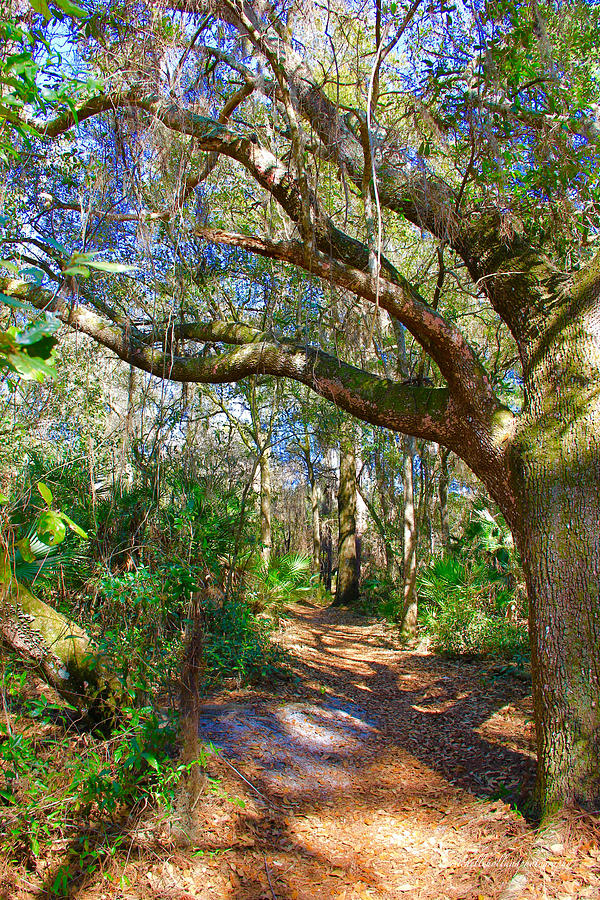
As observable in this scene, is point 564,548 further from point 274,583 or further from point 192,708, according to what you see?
point 274,583

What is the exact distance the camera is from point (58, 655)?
3.78m

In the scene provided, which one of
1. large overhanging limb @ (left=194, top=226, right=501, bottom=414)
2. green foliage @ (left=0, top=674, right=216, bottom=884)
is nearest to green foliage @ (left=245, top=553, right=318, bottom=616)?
green foliage @ (left=0, top=674, right=216, bottom=884)

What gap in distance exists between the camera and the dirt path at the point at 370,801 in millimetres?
3102

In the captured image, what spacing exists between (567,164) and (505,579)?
242 inches

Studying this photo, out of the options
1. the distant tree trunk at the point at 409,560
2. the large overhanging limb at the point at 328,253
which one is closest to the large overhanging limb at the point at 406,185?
the large overhanging limb at the point at 328,253

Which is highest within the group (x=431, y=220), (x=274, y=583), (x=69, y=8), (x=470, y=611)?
(x=431, y=220)

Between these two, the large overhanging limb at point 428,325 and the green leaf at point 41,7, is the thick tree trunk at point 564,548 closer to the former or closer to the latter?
the large overhanging limb at point 428,325

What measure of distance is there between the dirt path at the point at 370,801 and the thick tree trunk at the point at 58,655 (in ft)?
3.26

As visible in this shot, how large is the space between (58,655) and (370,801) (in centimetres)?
255

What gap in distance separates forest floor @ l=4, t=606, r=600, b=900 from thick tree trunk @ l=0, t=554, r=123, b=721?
3.00 ft

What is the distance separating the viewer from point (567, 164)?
14.9ft

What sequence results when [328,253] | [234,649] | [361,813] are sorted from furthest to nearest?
[234,649], [328,253], [361,813]

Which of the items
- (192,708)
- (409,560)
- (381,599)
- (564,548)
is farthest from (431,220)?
(381,599)

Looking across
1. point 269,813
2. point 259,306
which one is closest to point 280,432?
point 259,306
